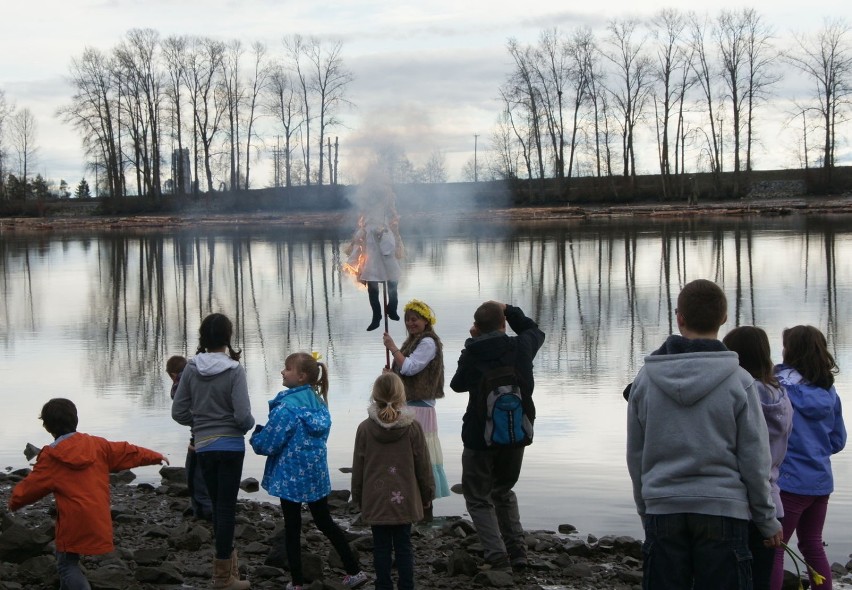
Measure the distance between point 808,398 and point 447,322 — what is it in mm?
12643

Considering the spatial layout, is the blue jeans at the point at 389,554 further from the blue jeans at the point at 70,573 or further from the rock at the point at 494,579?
the blue jeans at the point at 70,573

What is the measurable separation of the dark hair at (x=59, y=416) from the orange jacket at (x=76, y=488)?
0.06 meters

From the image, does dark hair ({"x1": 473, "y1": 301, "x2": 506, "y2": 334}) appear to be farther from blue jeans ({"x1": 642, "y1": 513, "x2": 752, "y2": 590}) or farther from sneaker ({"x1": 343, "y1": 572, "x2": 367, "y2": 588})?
blue jeans ({"x1": 642, "y1": 513, "x2": 752, "y2": 590})

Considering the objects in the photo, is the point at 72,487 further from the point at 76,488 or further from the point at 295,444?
the point at 295,444

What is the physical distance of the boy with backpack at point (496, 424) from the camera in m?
6.95

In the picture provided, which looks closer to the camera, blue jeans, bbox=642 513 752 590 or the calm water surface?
blue jeans, bbox=642 513 752 590

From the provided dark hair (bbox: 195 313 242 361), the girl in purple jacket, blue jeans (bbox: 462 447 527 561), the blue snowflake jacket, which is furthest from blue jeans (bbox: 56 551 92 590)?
the girl in purple jacket

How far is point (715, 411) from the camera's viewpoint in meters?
4.59

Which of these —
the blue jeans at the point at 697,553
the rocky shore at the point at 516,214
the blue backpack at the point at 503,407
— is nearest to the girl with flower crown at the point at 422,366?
the blue backpack at the point at 503,407

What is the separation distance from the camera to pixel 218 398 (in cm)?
673

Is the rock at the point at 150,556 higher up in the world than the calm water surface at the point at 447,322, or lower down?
lower down

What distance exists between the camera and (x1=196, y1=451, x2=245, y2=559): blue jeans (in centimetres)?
665

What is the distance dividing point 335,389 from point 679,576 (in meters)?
8.62

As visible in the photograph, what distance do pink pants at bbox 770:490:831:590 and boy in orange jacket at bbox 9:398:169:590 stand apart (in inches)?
134
